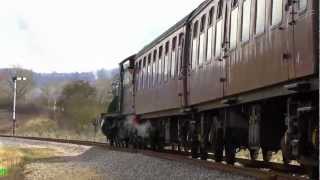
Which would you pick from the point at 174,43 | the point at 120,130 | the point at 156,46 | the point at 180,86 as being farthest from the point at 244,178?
the point at 120,130

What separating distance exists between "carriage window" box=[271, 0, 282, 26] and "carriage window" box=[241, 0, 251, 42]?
1.65m

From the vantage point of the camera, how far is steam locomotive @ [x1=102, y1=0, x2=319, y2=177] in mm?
8977

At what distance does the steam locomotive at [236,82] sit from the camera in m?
8.98

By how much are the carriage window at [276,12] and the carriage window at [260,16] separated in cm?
52

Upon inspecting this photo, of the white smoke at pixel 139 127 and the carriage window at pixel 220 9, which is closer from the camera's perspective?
the carriage window at pixel 220 9

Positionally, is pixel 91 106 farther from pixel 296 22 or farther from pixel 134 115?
pixel 296 22

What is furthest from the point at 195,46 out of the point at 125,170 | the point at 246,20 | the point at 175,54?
the point at 246,20

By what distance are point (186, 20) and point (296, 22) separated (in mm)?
10045

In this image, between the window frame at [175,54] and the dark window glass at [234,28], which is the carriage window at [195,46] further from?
the dark window glass at [234,28]

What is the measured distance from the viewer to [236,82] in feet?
41.2

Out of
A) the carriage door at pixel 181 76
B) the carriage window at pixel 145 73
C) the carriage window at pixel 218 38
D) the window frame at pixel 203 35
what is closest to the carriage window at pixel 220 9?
the carriage window at pixel 218 38

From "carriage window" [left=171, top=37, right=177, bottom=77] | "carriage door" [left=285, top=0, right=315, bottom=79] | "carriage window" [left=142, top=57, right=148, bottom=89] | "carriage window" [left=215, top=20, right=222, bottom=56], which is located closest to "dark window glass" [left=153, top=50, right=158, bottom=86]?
"carriage window" [left=142, top=57, right=148, bottom=89]

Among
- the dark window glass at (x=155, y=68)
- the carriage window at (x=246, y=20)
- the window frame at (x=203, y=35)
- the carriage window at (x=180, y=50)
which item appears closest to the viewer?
the carriage window at (x=246, y=20)

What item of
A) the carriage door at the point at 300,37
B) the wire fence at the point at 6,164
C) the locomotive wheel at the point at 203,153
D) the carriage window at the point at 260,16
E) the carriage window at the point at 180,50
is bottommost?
the wire fence at the point at 6,164
